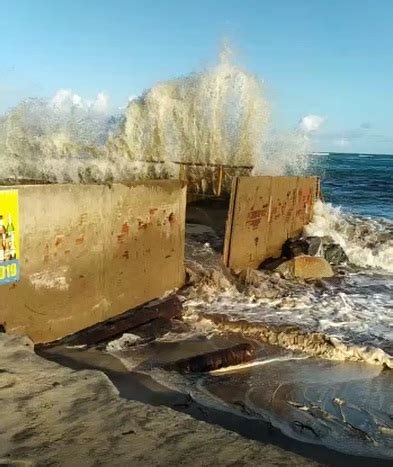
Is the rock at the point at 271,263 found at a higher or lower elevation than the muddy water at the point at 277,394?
lower

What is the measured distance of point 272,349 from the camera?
22.1ft

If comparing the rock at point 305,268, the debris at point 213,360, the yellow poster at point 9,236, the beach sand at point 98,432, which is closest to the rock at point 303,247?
the rock at point 305,268

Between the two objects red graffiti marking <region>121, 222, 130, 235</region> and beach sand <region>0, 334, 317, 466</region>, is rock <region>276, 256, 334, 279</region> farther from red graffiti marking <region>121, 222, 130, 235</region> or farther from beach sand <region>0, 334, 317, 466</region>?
beach sand <region>0, 334, 317, 466</region>

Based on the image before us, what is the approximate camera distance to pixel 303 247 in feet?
40.1

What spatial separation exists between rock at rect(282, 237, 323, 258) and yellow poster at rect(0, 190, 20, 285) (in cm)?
747

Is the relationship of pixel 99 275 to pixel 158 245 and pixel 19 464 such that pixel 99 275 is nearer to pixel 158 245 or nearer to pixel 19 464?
pixel 158 245

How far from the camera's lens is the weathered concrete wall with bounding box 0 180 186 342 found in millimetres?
5582

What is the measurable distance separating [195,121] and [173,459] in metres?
16.9

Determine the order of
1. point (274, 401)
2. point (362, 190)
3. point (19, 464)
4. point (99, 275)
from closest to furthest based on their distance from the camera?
1. point (19, 464)
2. point (274, 401)
3. point (99, 275)
4. point (362, 190)

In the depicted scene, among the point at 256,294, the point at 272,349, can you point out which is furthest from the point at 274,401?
the point at 256,294

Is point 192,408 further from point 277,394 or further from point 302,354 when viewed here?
point 302,354

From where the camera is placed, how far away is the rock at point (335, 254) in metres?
12.8

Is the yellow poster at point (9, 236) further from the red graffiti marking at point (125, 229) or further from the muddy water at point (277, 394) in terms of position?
the red graffiti marking at point (125, 229)

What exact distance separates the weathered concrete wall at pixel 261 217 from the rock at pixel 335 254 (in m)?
0.97
